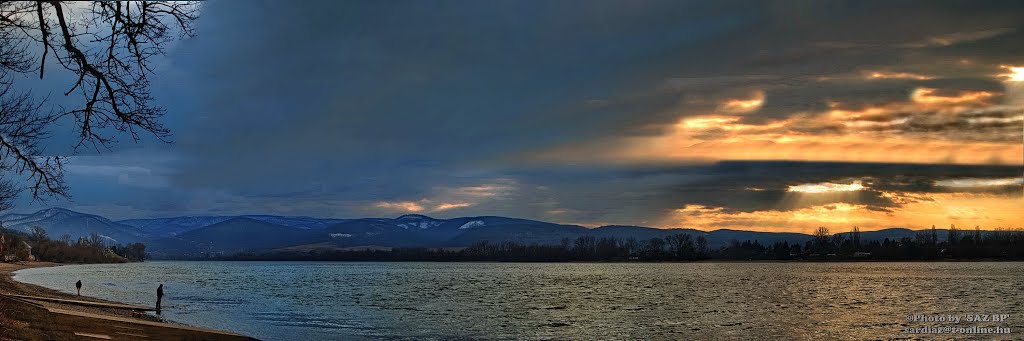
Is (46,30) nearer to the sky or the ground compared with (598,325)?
nearer to the sky

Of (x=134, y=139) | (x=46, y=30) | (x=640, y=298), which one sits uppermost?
(x=46, y=30)

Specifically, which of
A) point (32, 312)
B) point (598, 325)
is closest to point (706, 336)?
point (598, 325)

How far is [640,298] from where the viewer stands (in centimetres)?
8831

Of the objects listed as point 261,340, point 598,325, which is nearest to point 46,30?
point 261,340

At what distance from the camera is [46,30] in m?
12.2

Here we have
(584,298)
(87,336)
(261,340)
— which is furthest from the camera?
(584,298)

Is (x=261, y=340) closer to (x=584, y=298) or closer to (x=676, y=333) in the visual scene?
(x=676, y=333)

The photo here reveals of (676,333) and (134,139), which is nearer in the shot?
(134,139)

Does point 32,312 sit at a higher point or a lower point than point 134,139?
lower

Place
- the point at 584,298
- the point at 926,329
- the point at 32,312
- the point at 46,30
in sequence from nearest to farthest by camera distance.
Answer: the point at 46,30 → the point at 32,312 → the point at 926,329 → the point at 584,298

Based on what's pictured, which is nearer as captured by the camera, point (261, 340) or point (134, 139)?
point (134, 139)

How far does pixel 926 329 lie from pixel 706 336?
17.4m

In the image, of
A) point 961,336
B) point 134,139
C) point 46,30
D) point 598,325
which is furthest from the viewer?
point 598,325

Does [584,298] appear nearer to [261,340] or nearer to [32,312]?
[261,340]
